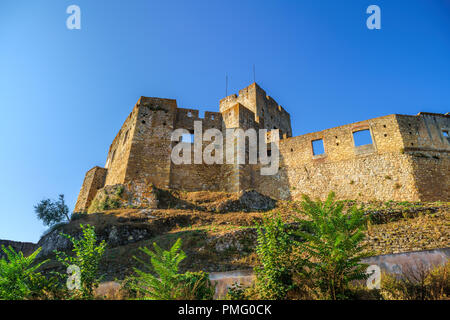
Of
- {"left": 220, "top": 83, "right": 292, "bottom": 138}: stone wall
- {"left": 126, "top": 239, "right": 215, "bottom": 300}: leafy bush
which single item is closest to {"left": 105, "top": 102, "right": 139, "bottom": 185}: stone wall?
{"left": 220, "top": 83, "right": 292, "bottom": 138}: stone wall

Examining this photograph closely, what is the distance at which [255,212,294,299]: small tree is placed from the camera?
530 centimetres

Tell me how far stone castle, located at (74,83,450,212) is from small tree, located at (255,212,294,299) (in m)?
11.7

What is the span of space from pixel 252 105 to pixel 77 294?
2348 centimetres

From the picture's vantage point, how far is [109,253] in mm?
10938

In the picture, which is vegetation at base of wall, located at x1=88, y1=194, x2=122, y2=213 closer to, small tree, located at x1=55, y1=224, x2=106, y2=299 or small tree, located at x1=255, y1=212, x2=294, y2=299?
small tree, located at x1=55, y1=224, x2=106, y2=299

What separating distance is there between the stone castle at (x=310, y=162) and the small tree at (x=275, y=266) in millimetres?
11694

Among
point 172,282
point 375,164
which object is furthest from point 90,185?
point 375,164

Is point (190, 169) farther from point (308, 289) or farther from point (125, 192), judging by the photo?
point (308, 289)

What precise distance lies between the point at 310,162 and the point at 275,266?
14.4m

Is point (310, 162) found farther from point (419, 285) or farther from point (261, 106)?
point (419, 285)

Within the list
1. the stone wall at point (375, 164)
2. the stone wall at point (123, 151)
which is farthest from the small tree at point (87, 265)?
the stone wall at point (375, 164)

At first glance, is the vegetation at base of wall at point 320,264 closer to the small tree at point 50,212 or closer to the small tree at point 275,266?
the small tree at point 275,266

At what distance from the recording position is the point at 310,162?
61.5ft
